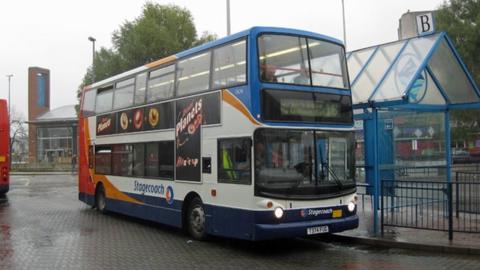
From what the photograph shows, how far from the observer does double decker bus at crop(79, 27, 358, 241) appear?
925 centimetres

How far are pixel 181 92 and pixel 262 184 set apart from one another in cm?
343

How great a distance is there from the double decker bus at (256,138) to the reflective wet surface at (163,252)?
0.43 meters

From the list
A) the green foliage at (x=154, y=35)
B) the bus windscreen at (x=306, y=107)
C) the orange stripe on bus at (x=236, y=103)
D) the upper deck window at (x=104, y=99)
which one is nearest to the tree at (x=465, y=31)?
the green foliage at (x=154, y=35)

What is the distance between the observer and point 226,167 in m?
10.0

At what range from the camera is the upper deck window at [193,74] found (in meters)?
10.9

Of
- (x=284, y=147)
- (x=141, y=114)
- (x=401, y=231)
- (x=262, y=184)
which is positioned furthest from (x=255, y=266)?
(x=141, y=114)

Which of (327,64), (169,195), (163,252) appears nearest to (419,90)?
(327,64)

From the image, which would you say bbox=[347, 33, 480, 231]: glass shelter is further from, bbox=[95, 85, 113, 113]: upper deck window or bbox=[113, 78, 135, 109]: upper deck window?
bbox=[95, 85, 113, 113]: upper deck window

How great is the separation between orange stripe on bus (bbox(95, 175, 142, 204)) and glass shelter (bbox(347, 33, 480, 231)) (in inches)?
233

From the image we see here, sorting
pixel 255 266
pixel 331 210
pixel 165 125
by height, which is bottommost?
pixel 255 266

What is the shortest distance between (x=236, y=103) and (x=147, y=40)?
29.6 m

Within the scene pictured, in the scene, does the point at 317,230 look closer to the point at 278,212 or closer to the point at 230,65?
the point at 278,212

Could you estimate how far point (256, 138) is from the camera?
9.21 meters

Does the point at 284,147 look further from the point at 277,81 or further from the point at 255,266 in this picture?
the point at 255,266
